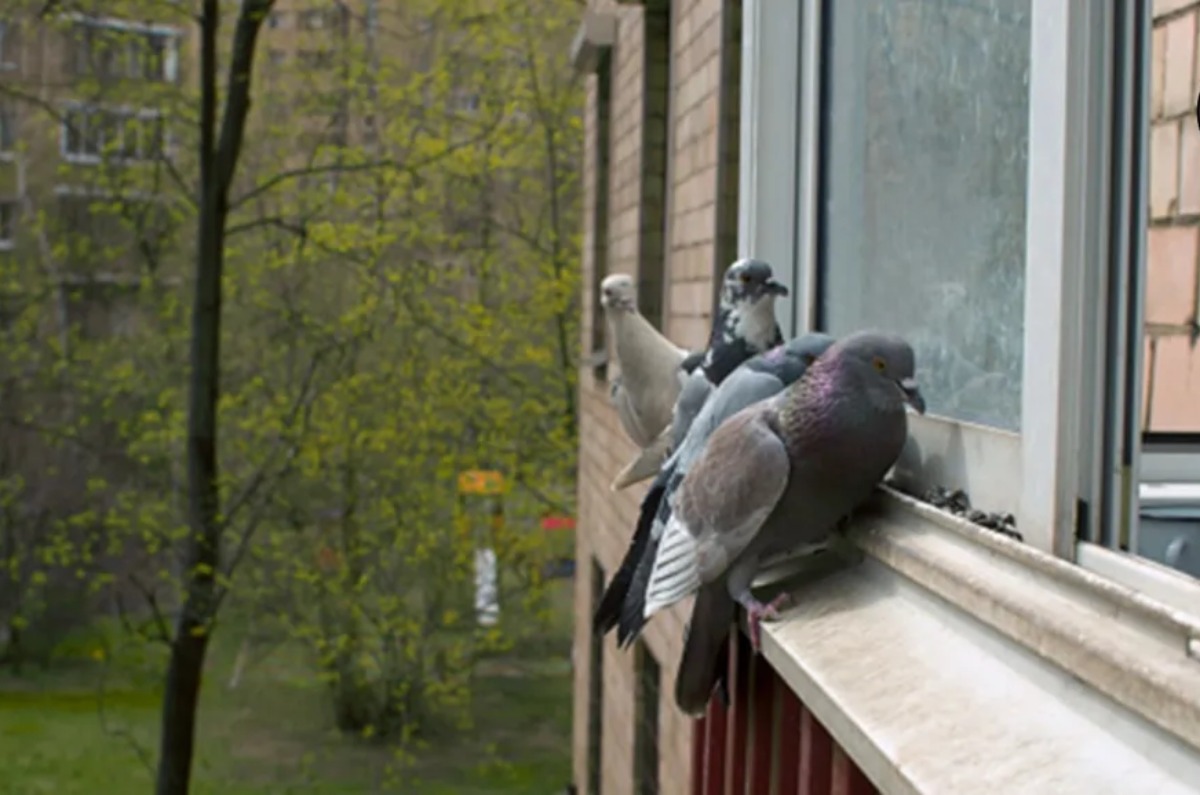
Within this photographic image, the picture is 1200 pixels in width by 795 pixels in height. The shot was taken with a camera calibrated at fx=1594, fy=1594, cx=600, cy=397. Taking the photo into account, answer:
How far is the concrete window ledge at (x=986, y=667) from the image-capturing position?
127cm

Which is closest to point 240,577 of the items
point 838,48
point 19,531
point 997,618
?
point 19,531

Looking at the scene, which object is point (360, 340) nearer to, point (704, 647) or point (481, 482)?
point (481, 482)

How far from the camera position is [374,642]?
1877 cm

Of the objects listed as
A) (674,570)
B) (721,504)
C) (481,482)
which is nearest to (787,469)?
(721,504)

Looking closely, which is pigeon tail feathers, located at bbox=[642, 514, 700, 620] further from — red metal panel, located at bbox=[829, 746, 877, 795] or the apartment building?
red metal panel, located at bbox=[829, 746, 877, 795]

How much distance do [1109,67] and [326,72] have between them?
17.4m

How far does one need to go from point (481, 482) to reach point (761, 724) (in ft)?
53.2

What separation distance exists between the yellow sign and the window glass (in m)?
15.5

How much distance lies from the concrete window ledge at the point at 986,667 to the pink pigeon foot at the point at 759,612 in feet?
0.10

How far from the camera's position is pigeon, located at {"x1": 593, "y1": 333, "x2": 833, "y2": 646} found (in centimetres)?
235

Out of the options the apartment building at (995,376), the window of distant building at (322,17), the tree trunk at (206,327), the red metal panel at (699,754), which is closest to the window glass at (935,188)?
the apartment building at (995,376)

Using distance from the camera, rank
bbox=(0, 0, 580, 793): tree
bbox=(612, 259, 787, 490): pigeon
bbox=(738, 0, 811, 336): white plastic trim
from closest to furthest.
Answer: bbox=(612, 259, 787, 490): pigeon → bbox=(738, 0, 811, 336): white plastic trim → bbox=(0, 0, 580, 793): tree

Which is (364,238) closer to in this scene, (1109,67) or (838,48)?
(838,48)

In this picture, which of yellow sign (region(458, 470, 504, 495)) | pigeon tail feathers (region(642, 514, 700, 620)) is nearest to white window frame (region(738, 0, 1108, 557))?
pigeon tail feathers (region(642, 514, 700, 620))
